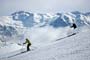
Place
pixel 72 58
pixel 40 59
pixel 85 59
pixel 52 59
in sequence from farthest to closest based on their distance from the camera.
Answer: pixel 40 59 < pixel 52 59 < pixel 72 58 < pixel 85 59

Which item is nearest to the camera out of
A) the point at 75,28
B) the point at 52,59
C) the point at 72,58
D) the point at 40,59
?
the point at 72,58

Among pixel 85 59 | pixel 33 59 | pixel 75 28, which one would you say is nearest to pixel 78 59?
pixel 85 59

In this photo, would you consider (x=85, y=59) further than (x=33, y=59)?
No

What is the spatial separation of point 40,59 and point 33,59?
148 centimetres

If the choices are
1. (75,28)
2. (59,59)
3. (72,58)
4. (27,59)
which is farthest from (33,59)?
(75,28)

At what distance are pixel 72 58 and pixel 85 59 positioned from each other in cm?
175

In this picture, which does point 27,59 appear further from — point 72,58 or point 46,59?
point 72,58

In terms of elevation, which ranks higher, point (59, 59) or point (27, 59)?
point (59, 59)

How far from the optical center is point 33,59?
22.2m

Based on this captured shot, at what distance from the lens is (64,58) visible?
1808cm

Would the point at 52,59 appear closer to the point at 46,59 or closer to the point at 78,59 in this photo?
the point at 46,59

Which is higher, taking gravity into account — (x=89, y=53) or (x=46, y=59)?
(x=89, y=53)

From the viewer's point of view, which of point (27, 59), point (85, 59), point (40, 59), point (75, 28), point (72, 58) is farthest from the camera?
point (75, 28)

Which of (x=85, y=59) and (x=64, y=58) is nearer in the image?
(x=85, y=59)
